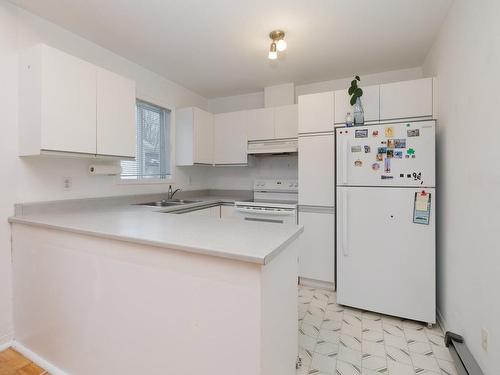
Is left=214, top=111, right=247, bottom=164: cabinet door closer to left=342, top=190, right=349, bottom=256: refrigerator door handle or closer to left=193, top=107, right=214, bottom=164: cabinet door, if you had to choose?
left=193, top=107, right=214, bottom=164: cabinet door

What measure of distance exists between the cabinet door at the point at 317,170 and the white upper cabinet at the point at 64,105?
1.84 metres

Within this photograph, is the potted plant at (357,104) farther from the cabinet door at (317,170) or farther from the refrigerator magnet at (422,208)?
the refrigerator magnet at (422,208)

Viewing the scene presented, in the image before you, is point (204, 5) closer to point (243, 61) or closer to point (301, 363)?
point (243, 61)

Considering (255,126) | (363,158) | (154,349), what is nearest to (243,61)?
(255,126)

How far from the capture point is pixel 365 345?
182 cm

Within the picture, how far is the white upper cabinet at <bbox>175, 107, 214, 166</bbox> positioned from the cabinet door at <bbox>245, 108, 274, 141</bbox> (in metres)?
0.63

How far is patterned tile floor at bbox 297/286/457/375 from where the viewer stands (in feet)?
5.25

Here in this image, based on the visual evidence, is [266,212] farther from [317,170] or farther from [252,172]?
[252,172]

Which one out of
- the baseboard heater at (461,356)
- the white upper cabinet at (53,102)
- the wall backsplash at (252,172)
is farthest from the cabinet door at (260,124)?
the baseboard heater at (461,356)

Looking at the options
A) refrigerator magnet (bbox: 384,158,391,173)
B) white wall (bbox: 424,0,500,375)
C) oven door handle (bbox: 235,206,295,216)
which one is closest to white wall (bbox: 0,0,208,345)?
oven door handle (bbox: 235,206,295,216)

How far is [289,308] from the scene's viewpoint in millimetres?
1362

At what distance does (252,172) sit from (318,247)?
1580 mm

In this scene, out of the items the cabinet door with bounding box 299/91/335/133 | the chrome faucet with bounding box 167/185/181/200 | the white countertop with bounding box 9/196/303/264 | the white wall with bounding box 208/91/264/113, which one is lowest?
the white countertop with bounding box 9/196/303/264

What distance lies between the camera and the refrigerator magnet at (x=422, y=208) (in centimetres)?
201
